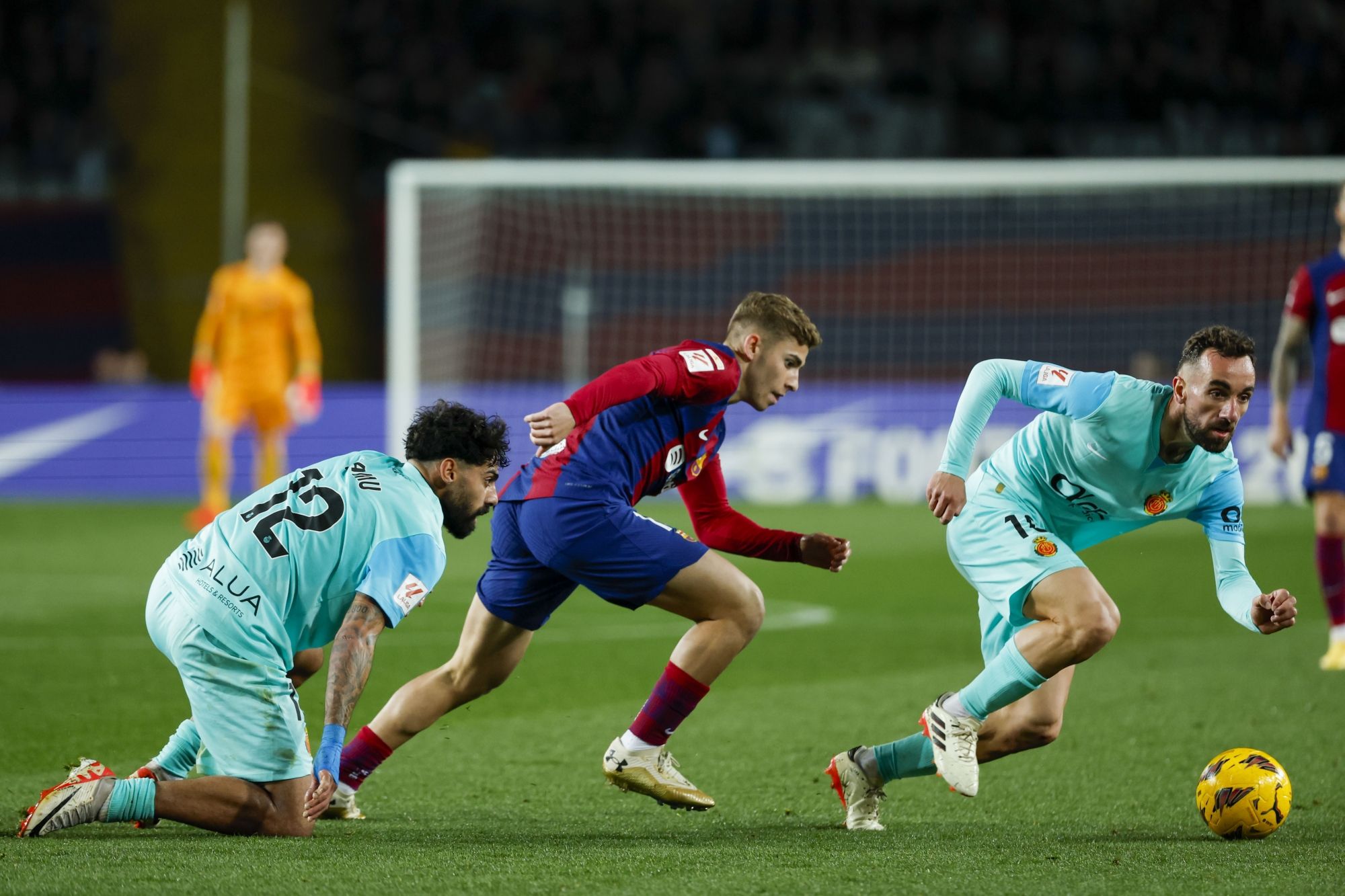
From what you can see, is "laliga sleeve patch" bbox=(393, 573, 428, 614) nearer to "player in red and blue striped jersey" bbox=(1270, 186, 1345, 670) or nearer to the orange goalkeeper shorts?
"player in red and blue striped jersey" bbox=(1270, 186, 1345, 670)

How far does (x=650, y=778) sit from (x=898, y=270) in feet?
54.6

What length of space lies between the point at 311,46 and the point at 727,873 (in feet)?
60.9

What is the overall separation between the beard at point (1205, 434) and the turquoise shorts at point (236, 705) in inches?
104

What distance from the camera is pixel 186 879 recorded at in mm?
3752

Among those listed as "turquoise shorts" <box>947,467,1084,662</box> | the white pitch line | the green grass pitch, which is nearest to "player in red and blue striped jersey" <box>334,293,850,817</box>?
the green grass pitch

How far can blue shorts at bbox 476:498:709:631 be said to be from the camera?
474 cm

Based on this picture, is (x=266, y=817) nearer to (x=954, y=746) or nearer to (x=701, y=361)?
(x=701, y=361)

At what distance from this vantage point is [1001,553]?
16.0 ft

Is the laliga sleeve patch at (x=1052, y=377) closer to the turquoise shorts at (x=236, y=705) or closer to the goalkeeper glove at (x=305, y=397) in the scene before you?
the turquoise shorts at (x=236, y=705)

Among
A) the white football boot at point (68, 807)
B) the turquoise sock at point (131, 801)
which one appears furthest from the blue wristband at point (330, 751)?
the white football boot at point (68, 807)

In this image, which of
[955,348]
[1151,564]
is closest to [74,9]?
[955,348]

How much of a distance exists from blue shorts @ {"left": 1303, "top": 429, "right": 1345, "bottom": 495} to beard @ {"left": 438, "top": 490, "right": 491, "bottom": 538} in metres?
4.91

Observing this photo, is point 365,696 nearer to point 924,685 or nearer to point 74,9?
point 924,685

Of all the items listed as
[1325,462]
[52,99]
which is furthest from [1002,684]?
[52,99]
